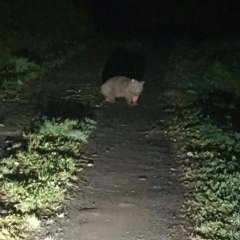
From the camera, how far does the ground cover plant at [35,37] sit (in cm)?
1116

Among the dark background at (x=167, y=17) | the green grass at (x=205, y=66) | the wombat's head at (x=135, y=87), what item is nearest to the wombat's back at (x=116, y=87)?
the wombat's head at (x=135, y=87)

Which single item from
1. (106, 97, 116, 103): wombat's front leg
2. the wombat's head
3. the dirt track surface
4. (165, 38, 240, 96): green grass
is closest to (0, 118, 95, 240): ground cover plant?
the dirt track surface

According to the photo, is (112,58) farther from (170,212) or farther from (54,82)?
(170,212)

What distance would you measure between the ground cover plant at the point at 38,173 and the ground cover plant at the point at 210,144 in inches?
58.4

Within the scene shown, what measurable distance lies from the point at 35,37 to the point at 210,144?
787 centimetres

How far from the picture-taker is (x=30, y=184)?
6598 millimetres

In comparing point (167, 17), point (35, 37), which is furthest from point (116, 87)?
point (167, 17)

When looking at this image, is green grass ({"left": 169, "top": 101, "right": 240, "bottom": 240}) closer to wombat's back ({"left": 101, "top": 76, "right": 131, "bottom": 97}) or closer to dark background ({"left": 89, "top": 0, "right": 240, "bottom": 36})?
wombat's back ({"left": 101, "top": 76, "right": 131, "bottom": 97})

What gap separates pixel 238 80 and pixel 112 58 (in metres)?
3.26

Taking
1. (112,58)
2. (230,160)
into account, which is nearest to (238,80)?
(112,58)

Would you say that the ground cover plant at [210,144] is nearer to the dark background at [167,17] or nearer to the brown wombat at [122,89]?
the brown wombat at [122,89]

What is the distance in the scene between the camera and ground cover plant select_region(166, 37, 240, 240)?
20.4ft

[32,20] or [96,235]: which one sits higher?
[32,20]

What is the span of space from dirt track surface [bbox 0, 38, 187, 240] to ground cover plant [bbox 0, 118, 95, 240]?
0.62 ft
